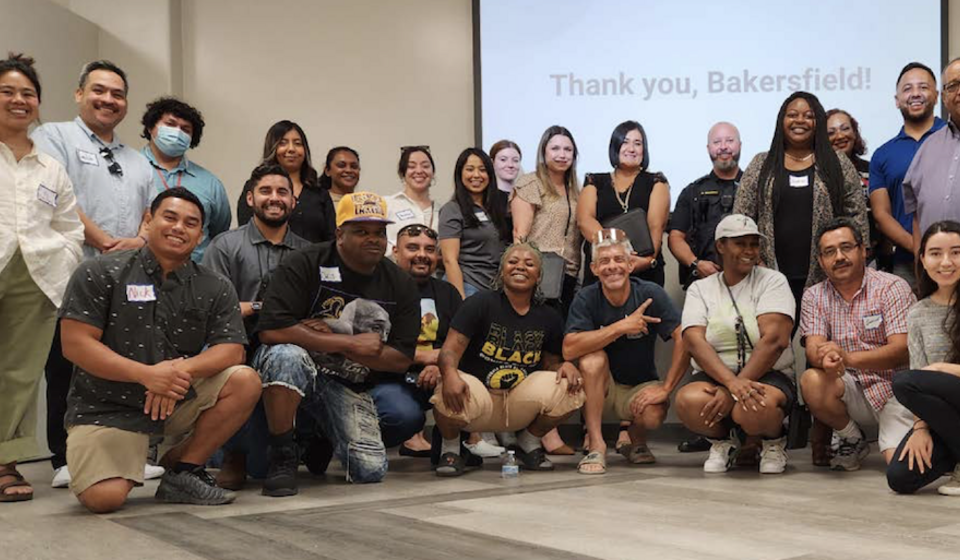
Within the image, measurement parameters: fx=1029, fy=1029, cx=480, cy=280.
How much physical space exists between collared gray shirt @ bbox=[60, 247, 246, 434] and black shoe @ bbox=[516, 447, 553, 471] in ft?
4.55

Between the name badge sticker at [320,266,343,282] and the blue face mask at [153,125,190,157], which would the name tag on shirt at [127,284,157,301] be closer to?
the name badge sticker at [320,266,343,282]

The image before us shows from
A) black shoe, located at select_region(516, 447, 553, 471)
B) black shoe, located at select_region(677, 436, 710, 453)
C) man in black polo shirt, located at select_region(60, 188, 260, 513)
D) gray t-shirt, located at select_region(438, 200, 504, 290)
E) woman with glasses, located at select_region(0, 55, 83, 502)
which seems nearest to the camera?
man in black polo shirt, located at select_region(60, 188, 260, 513)

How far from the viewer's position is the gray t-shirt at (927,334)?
A: 140 inches

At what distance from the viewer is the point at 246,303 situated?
389cm

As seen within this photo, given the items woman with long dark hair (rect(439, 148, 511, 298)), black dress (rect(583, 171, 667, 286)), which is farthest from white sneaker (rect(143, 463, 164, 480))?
black dress (rect(583, 171, 667, 286))

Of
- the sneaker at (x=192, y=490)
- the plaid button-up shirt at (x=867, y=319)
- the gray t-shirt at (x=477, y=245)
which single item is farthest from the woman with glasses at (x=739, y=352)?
the sneaker at (x=192, y=490)

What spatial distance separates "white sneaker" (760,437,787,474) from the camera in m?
3.94

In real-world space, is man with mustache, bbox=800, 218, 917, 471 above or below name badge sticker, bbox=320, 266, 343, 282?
below

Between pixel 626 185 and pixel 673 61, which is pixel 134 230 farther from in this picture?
pixel 673 61

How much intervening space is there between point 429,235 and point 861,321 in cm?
180

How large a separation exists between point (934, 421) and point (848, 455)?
2.11 ft

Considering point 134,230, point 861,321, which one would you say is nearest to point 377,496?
point 134,230

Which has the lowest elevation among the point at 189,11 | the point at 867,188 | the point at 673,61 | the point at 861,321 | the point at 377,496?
the point at 377,496

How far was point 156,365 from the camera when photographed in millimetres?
3205
